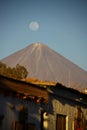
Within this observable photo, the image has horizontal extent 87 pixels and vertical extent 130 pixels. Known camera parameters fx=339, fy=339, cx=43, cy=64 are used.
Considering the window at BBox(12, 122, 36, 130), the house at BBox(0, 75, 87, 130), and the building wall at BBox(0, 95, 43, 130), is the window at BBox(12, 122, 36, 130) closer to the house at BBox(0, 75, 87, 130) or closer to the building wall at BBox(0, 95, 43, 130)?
the house at BBox(0, 75, 87, 130)

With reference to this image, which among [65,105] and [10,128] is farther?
[65,105]

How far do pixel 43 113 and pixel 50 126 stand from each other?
1.09 m

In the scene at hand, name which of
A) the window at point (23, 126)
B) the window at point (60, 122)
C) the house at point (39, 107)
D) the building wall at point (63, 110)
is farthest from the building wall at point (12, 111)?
the window at point (60, 122)

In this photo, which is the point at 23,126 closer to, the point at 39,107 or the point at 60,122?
the point at 39,107

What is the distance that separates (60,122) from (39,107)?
3855mm

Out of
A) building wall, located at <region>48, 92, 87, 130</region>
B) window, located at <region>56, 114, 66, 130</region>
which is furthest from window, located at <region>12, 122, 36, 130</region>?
window, located at <region>56, 114, 66, 130</region>

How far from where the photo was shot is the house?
53.0ft

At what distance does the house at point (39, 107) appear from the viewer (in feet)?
53.0

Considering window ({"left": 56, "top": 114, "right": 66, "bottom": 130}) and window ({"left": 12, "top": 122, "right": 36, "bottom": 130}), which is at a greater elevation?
window ({"left": 56, "top": 114, "right": 66, "bottom": 130})

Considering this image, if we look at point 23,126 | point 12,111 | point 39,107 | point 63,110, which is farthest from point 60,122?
point 12,111

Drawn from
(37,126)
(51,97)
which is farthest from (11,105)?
(51,97)

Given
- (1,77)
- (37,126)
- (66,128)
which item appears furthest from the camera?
(66,128)

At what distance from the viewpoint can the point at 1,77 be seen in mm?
15977

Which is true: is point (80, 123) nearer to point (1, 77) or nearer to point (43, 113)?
point (43, 113)
